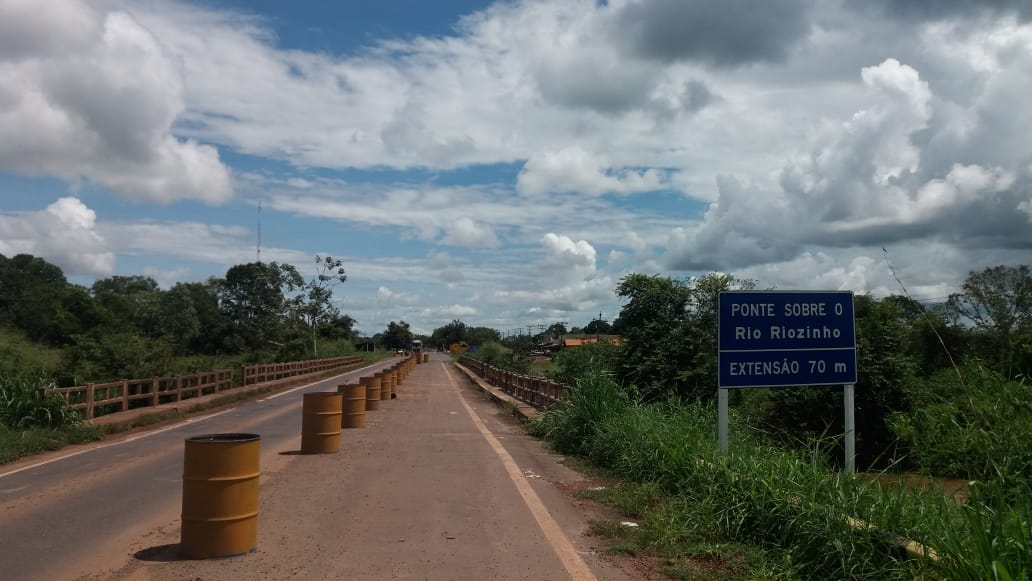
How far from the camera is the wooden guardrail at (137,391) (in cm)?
1800

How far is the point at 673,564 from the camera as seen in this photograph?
6555 millimetres

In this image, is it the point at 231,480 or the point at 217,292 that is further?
the point at 217,292

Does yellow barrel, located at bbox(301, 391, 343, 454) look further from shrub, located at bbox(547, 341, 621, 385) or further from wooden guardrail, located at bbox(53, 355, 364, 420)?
wooden guardrail, located at bbox(53, 355, 364, 420)

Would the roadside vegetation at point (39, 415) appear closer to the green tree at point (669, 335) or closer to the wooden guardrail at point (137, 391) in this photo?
the wooden guardrail at point (137, 391)

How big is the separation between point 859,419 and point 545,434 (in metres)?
9.78

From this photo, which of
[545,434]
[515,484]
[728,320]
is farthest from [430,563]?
[545,434]

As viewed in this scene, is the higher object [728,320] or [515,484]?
[728,320]

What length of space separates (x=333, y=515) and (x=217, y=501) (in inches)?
74.8

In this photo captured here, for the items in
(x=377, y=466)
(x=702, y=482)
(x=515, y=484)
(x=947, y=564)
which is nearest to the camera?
(x=947, y=564)

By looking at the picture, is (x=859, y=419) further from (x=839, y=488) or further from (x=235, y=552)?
(x=235, y=552)

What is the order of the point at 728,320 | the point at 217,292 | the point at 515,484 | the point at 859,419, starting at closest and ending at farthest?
1. the point at 728,320
2. the point at 515,484
3. the point at 859,419
4. the point at 217,292

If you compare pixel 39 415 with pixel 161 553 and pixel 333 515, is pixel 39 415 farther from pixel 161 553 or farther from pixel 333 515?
pixel 161 553

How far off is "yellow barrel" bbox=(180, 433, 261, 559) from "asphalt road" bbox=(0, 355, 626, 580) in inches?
5.7

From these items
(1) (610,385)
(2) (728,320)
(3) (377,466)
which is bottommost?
(3) (377,466)
